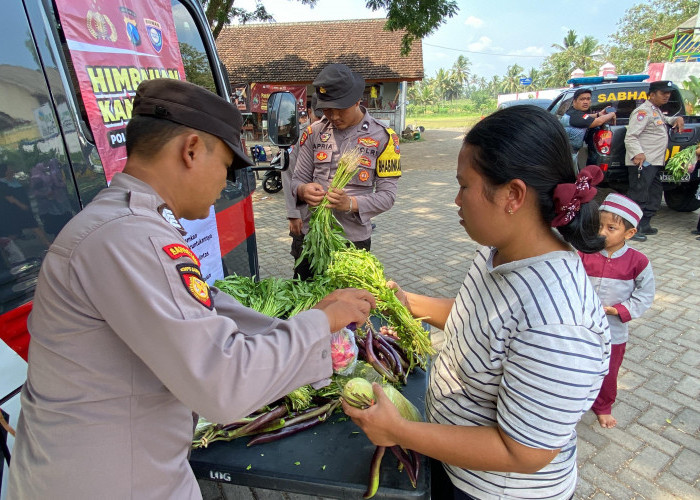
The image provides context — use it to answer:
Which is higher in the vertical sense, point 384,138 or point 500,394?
point 384,138

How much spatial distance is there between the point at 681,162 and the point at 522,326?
776cm

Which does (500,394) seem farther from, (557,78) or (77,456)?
(557,78)

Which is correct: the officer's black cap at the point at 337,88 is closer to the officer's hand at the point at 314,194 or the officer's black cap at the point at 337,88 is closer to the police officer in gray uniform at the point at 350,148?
the police officer in gray uniform at the point at 350,148

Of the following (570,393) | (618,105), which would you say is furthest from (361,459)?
(618,105)

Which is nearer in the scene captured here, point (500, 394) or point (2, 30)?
point (500, 394)

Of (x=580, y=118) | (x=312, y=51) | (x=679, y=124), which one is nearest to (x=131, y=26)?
(x=580, y=118)

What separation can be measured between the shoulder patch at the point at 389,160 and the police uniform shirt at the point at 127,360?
2.24 metres

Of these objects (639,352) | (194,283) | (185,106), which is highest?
(185,106)

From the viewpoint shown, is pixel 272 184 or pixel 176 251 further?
pixel 272 184

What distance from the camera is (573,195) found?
1.09m

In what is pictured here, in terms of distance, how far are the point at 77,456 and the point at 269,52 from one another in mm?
26779

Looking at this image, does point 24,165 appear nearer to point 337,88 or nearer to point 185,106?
point 185,106

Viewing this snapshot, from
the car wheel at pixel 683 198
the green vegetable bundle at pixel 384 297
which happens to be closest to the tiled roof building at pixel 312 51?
the car wheel at pixel 683 198

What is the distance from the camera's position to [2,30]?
4.58ft
